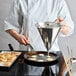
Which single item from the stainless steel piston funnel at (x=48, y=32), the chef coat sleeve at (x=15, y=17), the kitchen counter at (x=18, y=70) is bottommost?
the kitchen counter at (x=18, y=70)

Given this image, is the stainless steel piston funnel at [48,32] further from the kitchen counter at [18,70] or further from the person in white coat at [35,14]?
the person in white coat at [35,14]

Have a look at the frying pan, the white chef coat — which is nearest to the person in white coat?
the white chef coat

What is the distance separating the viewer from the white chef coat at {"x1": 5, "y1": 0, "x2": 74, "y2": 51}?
123 centimetres

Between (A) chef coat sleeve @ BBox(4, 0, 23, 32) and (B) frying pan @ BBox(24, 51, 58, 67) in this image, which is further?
(A) chef coat sleeve @ BBox(4, 0, 23, 32)

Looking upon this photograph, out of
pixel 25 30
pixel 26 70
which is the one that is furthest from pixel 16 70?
pixel 25 30

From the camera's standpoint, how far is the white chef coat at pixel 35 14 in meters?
1.23

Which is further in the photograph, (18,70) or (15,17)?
(15,17)

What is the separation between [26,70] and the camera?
801 mm

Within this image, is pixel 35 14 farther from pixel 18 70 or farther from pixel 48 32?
pixel 18 70

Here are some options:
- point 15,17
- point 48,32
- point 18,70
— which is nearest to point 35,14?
point 15,17

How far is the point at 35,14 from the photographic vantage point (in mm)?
1240

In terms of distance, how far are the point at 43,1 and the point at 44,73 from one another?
58 cm

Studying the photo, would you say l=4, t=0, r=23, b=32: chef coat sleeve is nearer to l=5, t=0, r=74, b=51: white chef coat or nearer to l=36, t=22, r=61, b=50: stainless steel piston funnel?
l=5, t=0, r=74, b=51: white chef coat

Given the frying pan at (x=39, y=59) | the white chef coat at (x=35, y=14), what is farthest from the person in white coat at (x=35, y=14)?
the frying pan at (x=39, y=59)
